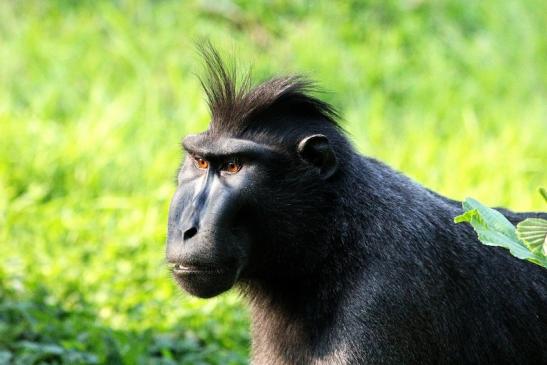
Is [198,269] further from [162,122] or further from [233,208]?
[162,122]

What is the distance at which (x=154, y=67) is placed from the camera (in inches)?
426

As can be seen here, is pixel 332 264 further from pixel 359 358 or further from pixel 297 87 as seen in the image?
pixel 297 87

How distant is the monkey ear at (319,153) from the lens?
474 cm

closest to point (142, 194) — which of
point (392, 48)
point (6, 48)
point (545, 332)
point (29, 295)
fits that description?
point (29, 295)

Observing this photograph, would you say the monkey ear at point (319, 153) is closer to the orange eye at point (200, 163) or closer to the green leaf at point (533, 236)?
the orange eye at point (200, 163)

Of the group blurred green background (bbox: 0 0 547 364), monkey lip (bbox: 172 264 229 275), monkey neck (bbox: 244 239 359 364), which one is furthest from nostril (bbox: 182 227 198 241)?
blurred green background (bbox: 0 0 547 364)

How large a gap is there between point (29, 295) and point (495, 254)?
3.29 m

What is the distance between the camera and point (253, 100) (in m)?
4.84

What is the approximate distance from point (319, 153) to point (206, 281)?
30.2 inches

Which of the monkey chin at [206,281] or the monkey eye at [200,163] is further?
the monkey eye at [200,163]

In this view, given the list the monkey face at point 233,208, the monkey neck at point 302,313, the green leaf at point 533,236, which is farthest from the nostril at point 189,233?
the green leaf at point 533,236

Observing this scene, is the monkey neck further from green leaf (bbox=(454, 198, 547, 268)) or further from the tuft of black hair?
green leaf (bbox=(454, 198, 547, 268))

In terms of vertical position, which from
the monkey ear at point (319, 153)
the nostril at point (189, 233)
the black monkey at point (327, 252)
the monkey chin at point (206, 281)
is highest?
the monkey ear at point (319, 153)

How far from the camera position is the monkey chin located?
4.49 meters
